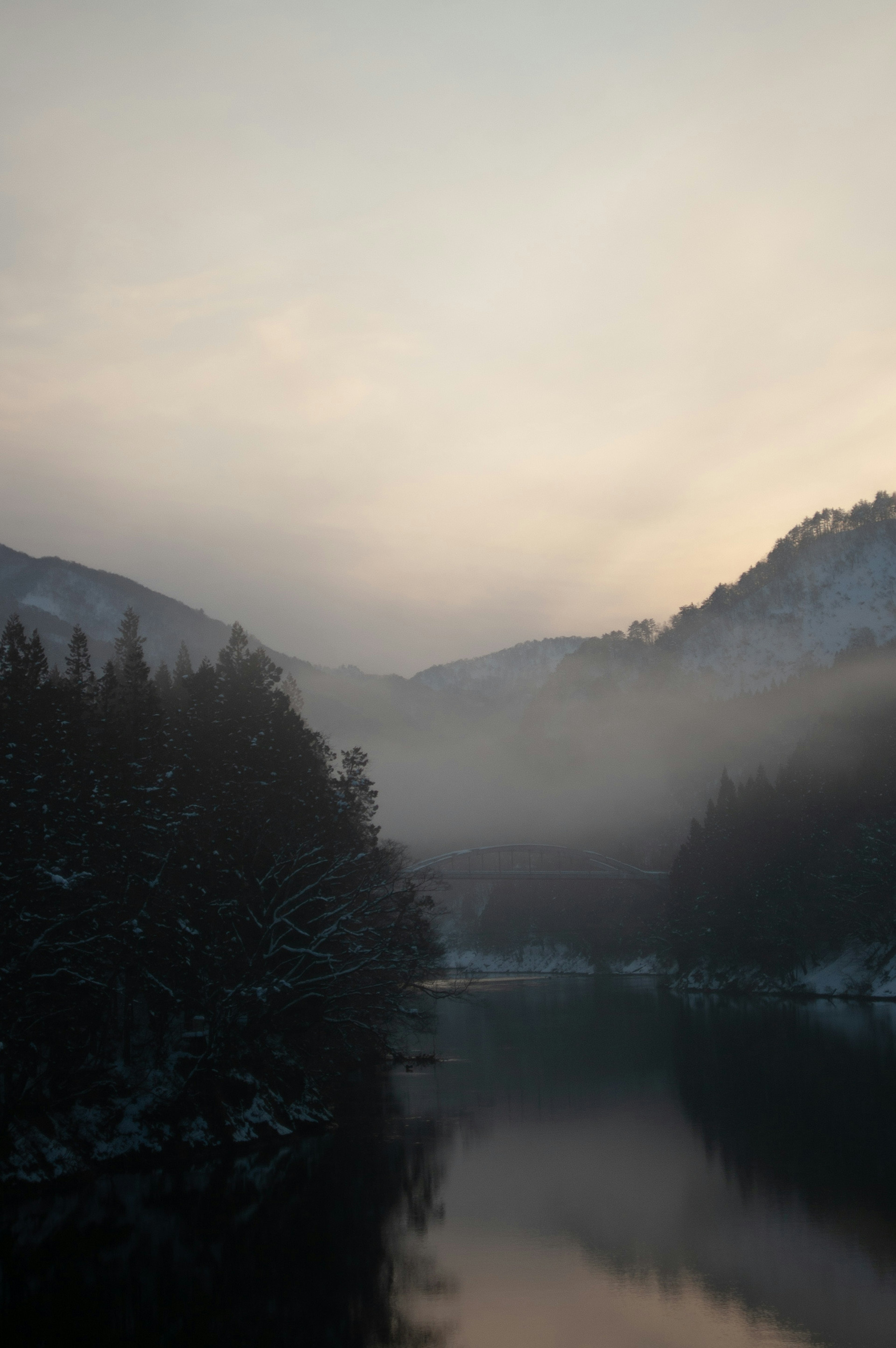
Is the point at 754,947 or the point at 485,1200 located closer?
the point at 485,1200

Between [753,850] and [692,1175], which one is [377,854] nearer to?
[692,1175]

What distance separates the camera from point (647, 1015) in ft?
249

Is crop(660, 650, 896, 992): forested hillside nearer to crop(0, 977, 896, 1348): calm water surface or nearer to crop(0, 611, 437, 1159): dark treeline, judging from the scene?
crop(0, 977, 896, 1348): calm water surface

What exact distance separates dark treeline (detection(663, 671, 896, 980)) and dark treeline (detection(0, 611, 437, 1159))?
51.8 meters

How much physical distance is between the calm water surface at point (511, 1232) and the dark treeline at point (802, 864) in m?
40.9

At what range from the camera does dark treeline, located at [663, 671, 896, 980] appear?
80.2 metres

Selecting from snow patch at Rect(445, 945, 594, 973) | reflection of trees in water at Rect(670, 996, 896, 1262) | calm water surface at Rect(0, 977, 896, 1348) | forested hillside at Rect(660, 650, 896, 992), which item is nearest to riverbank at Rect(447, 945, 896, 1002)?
forested hillside at Rect(660, 650, 896, 992)

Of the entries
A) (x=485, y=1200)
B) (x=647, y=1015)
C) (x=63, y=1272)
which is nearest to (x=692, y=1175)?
(x=485, y=1200)

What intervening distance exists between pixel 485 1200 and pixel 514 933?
161148 millimetres

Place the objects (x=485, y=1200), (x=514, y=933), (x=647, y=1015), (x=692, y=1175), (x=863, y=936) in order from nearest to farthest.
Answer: (x=485, y=1200) → (x=692, y=1175) → (x=647, y=1015) → (x=863, y=936) → (x=514, y=933)

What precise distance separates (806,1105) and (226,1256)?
2500 cm

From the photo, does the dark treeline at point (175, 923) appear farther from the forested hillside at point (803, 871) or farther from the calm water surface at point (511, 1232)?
the forested hillside at point (803, 871)

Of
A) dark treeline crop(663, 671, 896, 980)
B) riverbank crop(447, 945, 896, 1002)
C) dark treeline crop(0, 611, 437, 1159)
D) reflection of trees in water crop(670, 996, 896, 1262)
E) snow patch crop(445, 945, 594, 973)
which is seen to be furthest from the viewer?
snow patch crop(445, 945, 594, 973)

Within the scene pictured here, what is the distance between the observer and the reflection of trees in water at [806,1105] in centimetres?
2553
